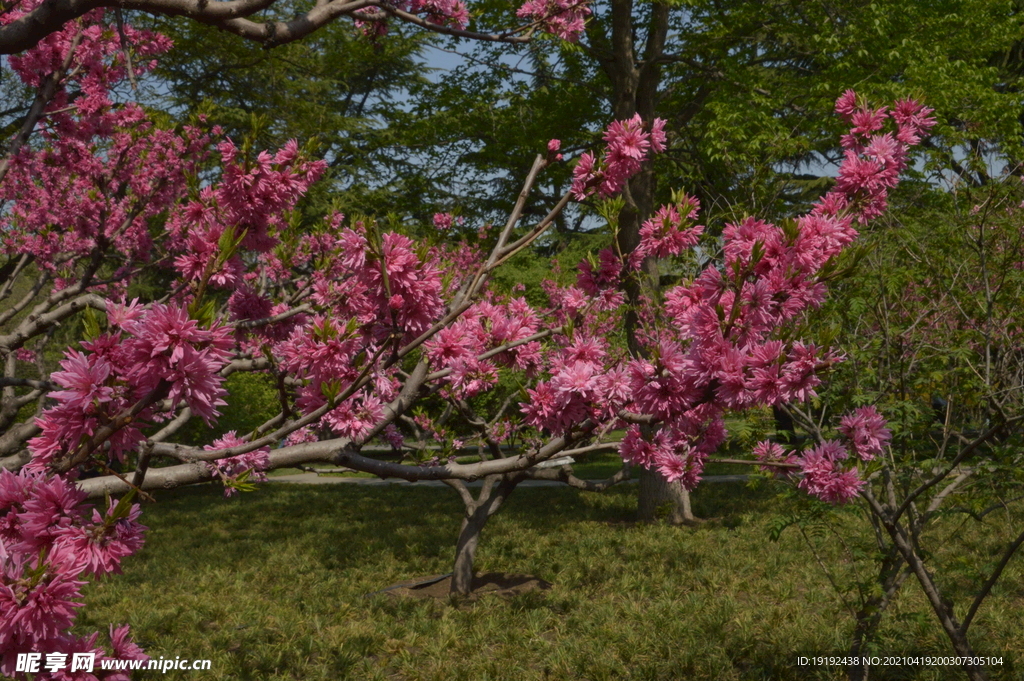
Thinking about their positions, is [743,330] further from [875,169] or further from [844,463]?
[844,463]

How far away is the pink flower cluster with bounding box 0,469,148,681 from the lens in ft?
5.08

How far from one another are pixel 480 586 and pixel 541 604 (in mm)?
Answer: 1125

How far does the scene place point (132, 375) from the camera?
159 centimetres

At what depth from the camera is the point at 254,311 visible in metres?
3.64

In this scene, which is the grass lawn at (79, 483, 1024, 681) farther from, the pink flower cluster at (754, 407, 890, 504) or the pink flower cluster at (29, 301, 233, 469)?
the pink flower cluster at (29, 301, 233, 469)

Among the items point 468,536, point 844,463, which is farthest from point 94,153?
point 844,463

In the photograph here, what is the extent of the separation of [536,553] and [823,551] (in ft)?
13.1

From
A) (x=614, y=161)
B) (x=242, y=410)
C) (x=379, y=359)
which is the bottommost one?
(x=242, y=410)

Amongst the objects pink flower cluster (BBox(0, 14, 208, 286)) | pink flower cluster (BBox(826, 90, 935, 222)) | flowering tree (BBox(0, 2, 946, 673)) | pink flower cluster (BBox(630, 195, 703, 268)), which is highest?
pink flower cluster (BBox(0, 14, 208, 286))

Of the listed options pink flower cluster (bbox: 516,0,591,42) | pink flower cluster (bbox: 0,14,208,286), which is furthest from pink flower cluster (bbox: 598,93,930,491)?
pink flower cluster (bbox: 0,14,208,286)

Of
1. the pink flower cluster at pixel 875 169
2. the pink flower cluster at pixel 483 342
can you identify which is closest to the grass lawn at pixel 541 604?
A: the pink flower cluster at pixel 875 169

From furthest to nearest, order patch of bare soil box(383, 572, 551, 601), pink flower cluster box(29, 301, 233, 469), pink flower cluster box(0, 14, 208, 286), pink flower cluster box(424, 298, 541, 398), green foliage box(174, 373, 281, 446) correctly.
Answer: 1. green foliage box(174, 373, 281, 446)
2. patch of bare soil box(383, 572, 551, 601)
3. pink flower cluster box(0, 14, 208, 286)
4. pink flower cluster box(424, 298, 541, 398)
5. pink flower cluster box(29, 301, 233, 469)

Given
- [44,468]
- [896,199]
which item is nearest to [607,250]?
[44,468]

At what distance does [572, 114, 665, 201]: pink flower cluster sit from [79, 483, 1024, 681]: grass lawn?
3562 millimetres
